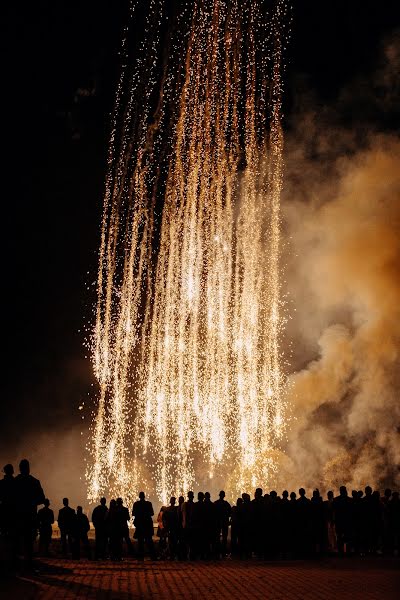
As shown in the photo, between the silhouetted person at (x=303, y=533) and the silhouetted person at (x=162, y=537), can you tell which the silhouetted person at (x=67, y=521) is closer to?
the silhouetted person at (x=162, y=537)

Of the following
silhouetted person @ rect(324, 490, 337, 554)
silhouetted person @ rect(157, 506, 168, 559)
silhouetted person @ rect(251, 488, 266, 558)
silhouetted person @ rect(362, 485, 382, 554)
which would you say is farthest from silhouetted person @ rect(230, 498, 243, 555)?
silhouetted person @ rect(362, 485, 382, 554)

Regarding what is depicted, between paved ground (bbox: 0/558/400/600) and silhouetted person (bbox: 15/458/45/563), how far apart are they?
1.65 feet

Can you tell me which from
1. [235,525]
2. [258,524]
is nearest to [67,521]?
[235,525]

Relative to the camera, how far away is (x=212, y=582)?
9750 millimetres

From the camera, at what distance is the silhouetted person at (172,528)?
15031 mm

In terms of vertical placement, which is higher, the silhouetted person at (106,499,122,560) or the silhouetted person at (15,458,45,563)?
the silhouetted person at (15,458,45,563)

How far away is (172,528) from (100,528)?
59.7 inches

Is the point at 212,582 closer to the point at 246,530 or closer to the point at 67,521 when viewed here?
the point at 246,530

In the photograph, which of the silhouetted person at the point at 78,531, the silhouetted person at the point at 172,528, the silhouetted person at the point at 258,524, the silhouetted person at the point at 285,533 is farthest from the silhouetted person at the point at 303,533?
the silhouetted person at the point at 78,531

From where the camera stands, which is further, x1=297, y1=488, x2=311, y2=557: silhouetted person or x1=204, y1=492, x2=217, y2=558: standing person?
x1=297, y1=488, x2=311, y2=557: silhouetted person

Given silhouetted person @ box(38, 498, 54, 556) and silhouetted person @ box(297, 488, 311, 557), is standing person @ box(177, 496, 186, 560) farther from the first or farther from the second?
silhouetted person @ box(38, 498, 54, 556)

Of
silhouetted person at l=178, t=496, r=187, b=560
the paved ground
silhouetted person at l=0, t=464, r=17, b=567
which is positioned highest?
silhouetted person at l=0, t=464, r=17, b=567

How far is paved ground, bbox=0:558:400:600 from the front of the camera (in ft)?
26.9

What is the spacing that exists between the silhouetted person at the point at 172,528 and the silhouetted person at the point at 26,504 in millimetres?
5471
